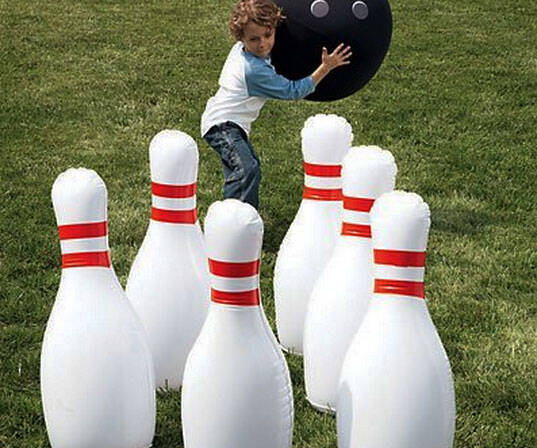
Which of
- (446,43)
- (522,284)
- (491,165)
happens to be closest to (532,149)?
(491,165)

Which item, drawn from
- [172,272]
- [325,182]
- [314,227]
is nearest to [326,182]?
[325,182]

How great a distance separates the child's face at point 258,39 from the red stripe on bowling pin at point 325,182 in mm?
934

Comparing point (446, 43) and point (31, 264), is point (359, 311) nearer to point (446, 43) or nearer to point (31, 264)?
point (31, 264)

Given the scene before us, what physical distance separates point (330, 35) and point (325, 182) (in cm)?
105

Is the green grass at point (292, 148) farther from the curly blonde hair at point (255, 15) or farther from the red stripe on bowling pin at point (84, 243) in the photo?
the curly blonde hair at point (255, 15)

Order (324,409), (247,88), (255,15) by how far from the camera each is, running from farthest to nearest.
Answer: (247,88) → (255,15) → (324,409)

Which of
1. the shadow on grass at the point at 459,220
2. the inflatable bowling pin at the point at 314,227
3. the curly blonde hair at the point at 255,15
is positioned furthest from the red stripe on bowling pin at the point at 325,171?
the shadow on grass at the point at 459,220

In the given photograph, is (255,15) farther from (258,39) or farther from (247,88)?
(247,88)

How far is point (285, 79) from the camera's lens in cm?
479

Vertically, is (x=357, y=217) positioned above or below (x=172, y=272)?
above

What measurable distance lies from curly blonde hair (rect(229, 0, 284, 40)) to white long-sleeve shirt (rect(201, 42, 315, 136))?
0.53 ft

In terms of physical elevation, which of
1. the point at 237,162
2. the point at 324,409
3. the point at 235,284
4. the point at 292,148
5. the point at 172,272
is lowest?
the point at 292,148

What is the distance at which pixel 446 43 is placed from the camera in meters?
9.43

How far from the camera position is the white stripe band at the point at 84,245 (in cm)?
314
